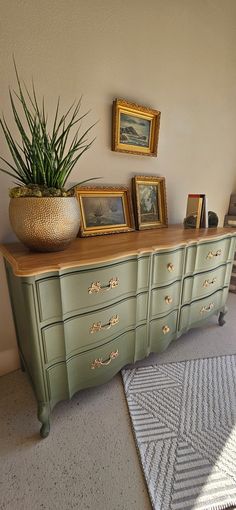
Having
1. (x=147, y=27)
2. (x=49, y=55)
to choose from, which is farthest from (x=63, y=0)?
(x=147, y=27)

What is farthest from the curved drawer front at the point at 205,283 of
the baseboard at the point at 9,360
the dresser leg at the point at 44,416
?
the baseboard at the point at 9,360

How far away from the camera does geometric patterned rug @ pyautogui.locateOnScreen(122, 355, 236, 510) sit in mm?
848

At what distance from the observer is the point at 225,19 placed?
1653mm

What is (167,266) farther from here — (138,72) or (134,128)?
(138,72)

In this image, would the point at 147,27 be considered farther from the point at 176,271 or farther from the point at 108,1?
the point at 176,271

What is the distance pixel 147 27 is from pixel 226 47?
822mm

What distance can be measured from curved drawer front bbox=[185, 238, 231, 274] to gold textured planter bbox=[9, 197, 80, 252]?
0.76 m

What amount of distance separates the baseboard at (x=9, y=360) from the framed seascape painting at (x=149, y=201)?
113 centimetres

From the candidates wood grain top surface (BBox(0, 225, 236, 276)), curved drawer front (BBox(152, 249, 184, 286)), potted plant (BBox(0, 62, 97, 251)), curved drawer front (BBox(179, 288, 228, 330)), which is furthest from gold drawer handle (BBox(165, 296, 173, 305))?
potted plant (BBox(0, 62, 97, 251))

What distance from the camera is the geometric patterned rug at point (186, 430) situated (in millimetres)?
848

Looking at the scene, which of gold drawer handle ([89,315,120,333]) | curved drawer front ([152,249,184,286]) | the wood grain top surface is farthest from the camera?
curved drawer front ([152,249,184,286])

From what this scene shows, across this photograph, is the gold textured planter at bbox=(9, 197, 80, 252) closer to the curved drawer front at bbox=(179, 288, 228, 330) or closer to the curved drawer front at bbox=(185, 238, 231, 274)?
the curved drawer front at bbox=(185, 238, 231, 274)

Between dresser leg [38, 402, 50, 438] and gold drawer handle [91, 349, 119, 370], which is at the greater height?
gold drawer handle [91, 349, 119, 370]

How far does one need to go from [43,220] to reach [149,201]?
943 millimetres
